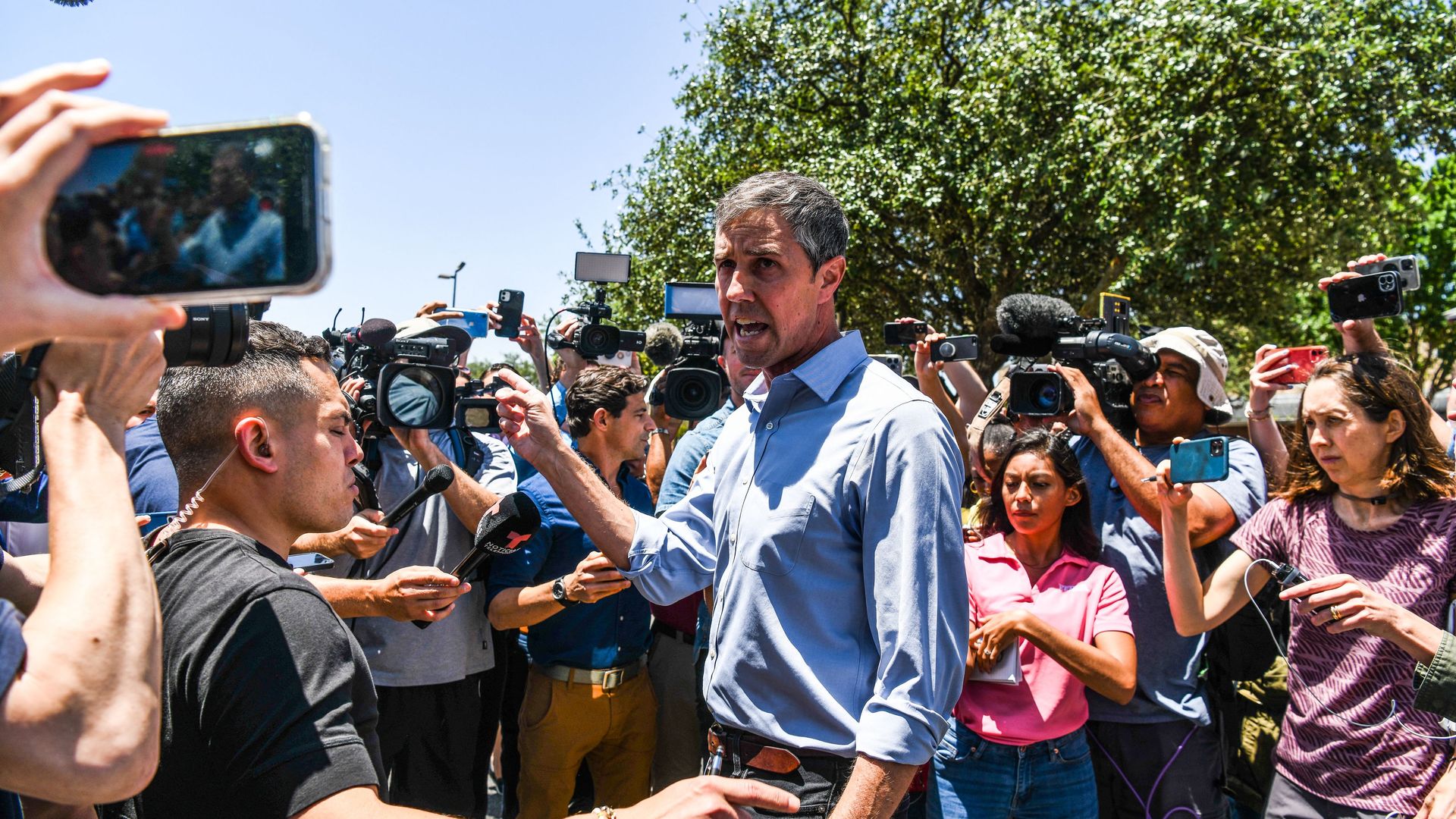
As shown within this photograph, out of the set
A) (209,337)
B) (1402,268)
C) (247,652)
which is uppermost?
(1402,268)

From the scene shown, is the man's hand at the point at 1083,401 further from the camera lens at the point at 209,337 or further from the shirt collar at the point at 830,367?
the camera lens at the point at 209,337

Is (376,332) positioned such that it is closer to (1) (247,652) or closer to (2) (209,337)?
(2) (209,337)

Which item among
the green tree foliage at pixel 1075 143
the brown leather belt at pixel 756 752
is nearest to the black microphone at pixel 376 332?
the brown leather belt at pixel 756 752

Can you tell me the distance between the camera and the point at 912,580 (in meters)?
2.06

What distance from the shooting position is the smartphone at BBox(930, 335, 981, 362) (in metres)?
4.78

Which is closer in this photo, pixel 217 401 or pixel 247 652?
pixel 247 652

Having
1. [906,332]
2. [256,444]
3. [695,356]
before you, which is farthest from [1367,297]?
[256,444]

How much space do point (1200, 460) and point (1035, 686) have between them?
910 millimetres

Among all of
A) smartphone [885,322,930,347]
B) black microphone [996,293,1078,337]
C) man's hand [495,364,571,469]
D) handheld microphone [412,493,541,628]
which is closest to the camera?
man's hand [495,364,571,469]

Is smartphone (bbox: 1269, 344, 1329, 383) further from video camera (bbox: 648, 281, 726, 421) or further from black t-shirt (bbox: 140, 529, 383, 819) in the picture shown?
black t-shirt (bbox: 140, 529, 383, 819)

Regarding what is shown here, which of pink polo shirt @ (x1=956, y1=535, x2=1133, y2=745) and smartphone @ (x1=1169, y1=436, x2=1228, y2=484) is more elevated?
smartphone @ (x1=1169, y1=436, x2=1228, y2=484)

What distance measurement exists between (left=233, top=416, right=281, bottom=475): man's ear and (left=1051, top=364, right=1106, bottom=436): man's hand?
9.30 feet

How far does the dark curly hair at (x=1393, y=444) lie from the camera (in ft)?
10.3

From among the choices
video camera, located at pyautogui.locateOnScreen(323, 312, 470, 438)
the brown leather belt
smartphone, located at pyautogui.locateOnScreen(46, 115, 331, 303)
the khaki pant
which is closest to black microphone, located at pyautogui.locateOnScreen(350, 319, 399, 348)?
video camera, located at pyautogui.locateOnScreen(323, 312, 470, 438)
